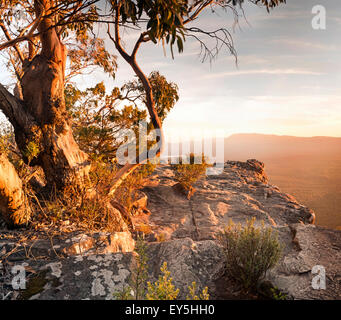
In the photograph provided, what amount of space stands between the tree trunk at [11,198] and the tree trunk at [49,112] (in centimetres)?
74

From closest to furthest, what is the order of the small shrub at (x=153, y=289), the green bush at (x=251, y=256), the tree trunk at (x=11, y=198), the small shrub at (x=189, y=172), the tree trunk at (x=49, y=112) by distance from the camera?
the small shrub at (x=153, y=289) < the green bush at (x=251, y=256) < the tree trunk at (x=11, y=198) < the tree trunk at (x=49, y=112) < the small shrub at (x=189, y=172)

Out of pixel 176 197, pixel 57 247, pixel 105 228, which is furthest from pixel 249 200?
pixel 57 247

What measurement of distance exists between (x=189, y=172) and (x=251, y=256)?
21.2 ft

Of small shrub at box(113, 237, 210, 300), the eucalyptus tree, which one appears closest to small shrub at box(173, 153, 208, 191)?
the eucalyptus tree

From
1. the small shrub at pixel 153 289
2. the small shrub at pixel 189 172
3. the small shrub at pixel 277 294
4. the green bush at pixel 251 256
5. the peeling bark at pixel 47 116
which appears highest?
the peeling bark at pixel 47 116

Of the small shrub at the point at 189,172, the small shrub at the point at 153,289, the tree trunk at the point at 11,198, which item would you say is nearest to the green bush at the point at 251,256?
the small shrub at the point at 153,289

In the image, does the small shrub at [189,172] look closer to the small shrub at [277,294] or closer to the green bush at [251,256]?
the green bush at [251,256]

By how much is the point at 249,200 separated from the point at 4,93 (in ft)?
24.3

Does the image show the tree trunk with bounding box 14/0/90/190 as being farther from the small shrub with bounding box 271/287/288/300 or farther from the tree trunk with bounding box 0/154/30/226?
the small shrub with bounding box 271/287/288/300

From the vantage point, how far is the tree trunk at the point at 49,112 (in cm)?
409

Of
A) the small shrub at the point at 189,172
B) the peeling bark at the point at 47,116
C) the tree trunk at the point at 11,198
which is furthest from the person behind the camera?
the small shrub at the point at 189,172

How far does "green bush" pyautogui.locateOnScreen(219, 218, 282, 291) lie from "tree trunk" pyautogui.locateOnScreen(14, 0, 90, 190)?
296 cm
